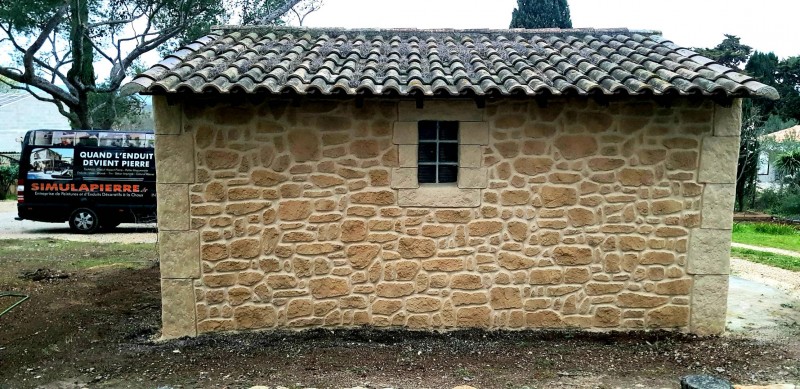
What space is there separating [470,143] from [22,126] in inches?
1286

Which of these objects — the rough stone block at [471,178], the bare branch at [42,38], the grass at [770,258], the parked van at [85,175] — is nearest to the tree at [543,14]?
the grass at [770,258]

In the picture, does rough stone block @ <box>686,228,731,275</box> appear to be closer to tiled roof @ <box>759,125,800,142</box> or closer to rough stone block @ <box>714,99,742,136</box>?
rough stone block @ <box>714,99,742,136</box>

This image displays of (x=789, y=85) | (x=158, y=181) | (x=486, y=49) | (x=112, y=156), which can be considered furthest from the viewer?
(x=789, y=85)

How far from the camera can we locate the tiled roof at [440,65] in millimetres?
5344

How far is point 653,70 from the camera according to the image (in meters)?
5.88

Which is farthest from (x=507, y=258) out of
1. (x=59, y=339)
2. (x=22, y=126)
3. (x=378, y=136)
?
(x=22, y=126)

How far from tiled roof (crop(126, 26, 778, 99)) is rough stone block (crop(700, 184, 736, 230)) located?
1042 millimetres

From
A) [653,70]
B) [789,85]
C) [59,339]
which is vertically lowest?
[59,339]

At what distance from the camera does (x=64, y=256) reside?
36.2ft

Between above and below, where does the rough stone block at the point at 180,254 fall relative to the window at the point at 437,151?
below

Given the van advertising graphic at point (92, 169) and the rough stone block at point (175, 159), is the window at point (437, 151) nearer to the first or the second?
the rough stone block at point (175, 159)

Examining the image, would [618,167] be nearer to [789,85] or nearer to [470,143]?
[470,143]

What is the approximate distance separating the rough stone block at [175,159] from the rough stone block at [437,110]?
2.17 metres

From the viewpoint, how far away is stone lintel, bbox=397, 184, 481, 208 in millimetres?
5918
